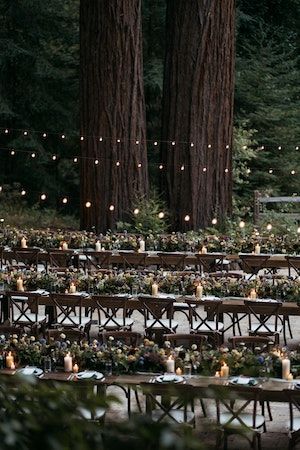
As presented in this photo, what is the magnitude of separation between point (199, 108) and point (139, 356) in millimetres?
14516

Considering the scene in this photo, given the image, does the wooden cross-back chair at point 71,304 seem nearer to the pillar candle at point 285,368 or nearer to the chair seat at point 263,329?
the chair seat at point 263,329

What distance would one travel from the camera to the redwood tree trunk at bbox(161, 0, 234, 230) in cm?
2386

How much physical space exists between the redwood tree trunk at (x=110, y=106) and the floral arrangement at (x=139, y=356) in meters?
12.8

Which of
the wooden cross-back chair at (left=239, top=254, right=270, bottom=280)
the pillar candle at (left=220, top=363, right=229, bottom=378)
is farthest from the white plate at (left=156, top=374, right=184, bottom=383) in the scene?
the wooden cross-back chair at (left=239, top=254, right=270, bottom=280)

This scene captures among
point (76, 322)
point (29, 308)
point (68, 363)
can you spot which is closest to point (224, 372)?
point (68, 363)

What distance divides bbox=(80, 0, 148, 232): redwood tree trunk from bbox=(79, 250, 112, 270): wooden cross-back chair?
3994 mm

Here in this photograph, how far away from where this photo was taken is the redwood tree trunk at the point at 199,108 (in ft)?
78.3

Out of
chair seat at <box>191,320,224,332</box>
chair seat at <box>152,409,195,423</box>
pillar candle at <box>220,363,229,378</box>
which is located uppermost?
pillar candle at <box>220,363,229,378</box>

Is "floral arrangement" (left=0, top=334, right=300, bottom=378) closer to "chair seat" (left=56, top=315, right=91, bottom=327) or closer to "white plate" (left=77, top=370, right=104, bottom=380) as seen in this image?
"white plate" (left=77, top=370, right=104, bottom=380)

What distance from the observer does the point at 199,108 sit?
78.8ft

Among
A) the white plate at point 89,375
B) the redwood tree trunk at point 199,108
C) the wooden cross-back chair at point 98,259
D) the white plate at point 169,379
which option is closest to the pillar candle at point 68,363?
the white plate at point 89,375

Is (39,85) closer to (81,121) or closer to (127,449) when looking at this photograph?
(81,121)

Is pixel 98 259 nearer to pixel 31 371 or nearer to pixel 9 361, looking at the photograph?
pixel 9 361

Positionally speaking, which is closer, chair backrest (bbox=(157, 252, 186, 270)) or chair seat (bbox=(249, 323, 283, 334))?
chair seat (bbox=(249, 323, 283, 334))
